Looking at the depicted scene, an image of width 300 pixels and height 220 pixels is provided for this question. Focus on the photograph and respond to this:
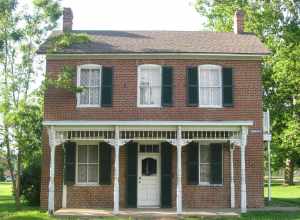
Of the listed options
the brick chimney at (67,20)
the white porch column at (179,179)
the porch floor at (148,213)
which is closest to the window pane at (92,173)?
the porch floor at (148,213)

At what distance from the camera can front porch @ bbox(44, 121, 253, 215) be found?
19.1m

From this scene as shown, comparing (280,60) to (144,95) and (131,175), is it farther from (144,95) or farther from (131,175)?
(131,175)

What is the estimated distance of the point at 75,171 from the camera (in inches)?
806

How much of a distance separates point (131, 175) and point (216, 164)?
3.59 meters

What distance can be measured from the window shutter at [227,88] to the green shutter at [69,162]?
6693 mm

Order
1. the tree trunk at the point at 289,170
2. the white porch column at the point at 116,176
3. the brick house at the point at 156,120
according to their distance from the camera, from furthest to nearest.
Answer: the tree trunk at the point at 289,170 < the brick house at the point at 156,120 < the white porch column at the point at 116,176

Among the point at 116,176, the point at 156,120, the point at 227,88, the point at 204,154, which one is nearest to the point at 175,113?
the point at 156,120

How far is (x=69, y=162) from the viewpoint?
20375 mm

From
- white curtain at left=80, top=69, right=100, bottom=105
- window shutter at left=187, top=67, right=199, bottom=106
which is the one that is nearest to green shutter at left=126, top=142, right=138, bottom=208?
white curtain at left=80, top=69, right=100, bottom=105

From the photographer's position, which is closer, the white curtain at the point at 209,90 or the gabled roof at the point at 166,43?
the gabled roof at the point at 166,43

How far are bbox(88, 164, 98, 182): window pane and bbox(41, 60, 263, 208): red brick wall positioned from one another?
429mm

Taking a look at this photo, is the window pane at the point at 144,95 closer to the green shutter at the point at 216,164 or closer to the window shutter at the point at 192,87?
the window shutter at the point at 192,87

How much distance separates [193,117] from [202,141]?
1087 mm

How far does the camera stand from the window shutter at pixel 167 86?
20.8 metres
